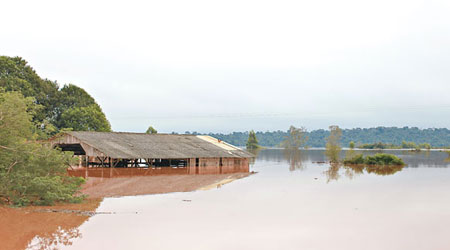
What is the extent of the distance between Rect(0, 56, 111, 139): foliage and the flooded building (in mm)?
11818

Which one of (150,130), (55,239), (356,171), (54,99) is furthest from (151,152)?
(150,130)

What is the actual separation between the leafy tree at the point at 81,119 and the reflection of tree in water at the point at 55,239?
42.5m

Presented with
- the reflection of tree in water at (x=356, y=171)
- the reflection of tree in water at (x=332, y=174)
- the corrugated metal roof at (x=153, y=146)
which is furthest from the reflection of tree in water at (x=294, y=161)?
the corrugated metal roof at (x=153, y=146)

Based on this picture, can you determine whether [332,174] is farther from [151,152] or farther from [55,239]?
[55,239]

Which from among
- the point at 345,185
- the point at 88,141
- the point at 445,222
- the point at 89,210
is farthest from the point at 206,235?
the point at 88,141

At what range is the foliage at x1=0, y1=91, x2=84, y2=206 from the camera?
1773cm

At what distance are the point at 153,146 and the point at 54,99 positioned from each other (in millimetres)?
21542

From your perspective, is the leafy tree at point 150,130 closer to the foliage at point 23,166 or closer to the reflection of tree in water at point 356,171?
the reflection of tree in water at point 356,171

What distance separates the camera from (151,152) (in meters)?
39.8

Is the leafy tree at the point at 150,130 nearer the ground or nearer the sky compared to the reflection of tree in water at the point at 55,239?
nearer the sky

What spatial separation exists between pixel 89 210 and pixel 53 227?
10.7 feet

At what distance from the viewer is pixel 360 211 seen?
61.5 ft

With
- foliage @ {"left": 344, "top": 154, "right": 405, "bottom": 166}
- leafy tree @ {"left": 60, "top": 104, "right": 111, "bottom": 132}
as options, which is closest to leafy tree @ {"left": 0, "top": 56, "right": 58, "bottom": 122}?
leafy tree @ {"left": 60, "top": 104, "right": 111, "bottom": 132}

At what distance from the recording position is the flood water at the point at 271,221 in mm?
12977
